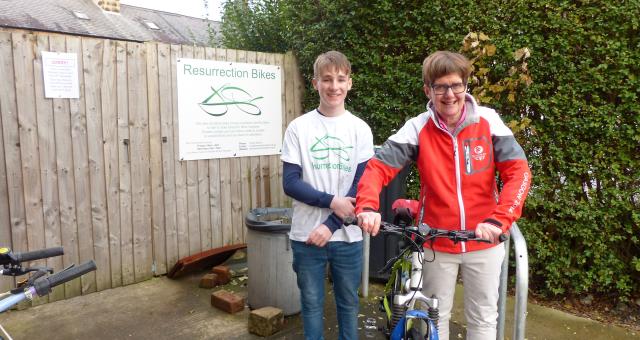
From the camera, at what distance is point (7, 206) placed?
12.9ft

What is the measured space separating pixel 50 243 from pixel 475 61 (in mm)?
4089

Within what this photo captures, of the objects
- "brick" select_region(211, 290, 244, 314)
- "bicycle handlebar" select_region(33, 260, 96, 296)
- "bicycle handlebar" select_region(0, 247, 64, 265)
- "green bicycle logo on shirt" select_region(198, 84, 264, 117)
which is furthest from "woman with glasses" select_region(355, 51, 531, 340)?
"green bicycle logo on shirt" select_region(198, 84, 264, 117)

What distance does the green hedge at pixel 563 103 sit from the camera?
3.66 meters

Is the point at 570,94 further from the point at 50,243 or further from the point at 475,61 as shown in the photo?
the point at 50,243

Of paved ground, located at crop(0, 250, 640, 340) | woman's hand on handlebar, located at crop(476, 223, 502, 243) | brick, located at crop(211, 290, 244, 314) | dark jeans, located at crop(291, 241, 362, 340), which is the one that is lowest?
paved ground, located at crop(0, 250, 640, 340)

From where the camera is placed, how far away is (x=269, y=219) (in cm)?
432

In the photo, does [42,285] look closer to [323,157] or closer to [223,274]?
[323,157]

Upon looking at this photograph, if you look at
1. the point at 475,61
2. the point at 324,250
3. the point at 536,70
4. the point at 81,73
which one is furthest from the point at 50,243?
the point at 536,70

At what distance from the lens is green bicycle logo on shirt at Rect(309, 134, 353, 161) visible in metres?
2.69

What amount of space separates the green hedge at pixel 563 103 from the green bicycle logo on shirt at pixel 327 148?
80.3 inches

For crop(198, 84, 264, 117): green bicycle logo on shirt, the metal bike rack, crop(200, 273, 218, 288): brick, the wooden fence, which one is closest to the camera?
the metal bike rack

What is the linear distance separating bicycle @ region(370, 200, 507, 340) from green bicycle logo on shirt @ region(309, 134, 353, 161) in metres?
0.65

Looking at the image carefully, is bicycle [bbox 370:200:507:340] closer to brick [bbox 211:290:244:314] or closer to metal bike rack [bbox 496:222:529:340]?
metal bike rack [bbox 496:222:529:340]

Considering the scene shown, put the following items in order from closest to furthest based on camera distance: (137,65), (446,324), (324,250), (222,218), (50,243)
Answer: (446,324) < (324,250) < (50,243) < (137,65) < (222,218)
